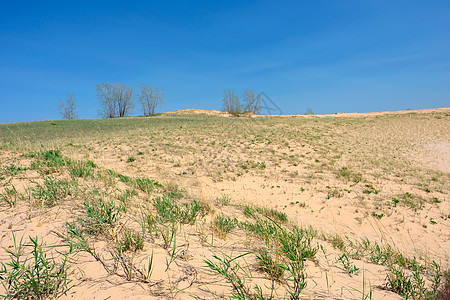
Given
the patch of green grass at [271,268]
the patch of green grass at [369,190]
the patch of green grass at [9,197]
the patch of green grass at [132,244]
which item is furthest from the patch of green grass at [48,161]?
the patch of green grass at [369,190]

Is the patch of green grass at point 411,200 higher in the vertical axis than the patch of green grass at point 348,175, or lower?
lower

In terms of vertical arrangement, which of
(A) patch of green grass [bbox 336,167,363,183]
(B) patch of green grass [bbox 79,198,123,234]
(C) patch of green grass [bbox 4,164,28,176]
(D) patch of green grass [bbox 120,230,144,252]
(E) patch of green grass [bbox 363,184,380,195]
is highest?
(C) patch of green grass [bbox 4,164,28,176]

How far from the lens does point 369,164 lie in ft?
40.9

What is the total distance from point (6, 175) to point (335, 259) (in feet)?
20.9

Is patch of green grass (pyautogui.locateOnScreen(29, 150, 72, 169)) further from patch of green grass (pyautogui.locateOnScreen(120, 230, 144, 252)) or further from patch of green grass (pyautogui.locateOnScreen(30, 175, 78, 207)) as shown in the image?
patch of green grass (pyautogui.locateOnScreen(120, 230, 144, 252))

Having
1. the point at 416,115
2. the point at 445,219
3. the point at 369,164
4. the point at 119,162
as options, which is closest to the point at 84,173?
the point at 119,162

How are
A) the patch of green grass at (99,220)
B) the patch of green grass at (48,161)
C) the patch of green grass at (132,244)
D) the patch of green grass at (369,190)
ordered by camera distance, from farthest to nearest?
the patch of green grass at (369,190) → the patch of green grass at (48,161) → the patch of green grass at (99,220) → the patch of green grass at (132,244)

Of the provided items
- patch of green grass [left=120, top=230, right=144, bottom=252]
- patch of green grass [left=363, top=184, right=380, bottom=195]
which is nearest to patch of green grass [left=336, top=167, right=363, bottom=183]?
patch of green grass [left=363, top=184, right=380, bottom=195]

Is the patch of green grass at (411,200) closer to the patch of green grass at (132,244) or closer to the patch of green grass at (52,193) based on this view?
the patch of green grass at (132,244)

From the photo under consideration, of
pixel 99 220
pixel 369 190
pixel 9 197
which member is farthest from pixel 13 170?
pixel 369 190

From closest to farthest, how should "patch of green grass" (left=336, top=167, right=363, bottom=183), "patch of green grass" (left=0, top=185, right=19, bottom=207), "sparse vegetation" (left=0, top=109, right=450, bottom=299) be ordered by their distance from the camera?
1. "sparse vegetation" (left=0, top=109, right=450, bottom=299)
2. "patch of green grass" (left=0, top=185, right=19, bottom=207)
3. "patch of green grass" (left=336, top=167, right=363, bottom=183)

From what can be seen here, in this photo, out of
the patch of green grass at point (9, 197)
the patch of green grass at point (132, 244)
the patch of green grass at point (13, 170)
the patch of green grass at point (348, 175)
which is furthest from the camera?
the patch of green grass at point (348, 175)

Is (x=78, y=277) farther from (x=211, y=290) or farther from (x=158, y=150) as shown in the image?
(x=158, y=150)

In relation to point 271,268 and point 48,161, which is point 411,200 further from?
point 48,161
